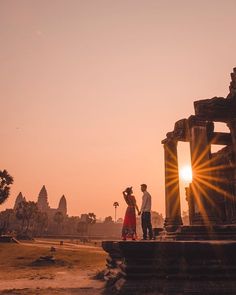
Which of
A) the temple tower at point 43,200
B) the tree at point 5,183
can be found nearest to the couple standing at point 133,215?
the tree at point 5,183

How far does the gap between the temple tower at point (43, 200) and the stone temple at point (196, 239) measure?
533 feet

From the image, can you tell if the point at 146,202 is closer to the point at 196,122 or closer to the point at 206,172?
the point at 206,172

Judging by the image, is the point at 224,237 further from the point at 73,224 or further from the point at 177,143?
the point at 73,224

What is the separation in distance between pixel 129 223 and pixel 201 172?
322 centimetres

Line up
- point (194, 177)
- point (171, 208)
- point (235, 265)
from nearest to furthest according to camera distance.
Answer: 1. point (235, 265)
2. point (194, 177)
3. point (171, 208)

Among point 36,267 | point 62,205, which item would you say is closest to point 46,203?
point 62,205

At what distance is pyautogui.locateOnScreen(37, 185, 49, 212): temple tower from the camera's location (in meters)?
Result: 167

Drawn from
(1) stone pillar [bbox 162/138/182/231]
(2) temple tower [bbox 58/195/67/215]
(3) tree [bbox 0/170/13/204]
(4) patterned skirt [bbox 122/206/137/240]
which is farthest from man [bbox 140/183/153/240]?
(2) temple tower [bbox 58/195/67/215]

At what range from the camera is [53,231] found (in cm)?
12369

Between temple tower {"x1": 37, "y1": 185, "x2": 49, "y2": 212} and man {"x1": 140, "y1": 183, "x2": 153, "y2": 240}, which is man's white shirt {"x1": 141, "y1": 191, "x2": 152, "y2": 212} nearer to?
man {"x1": 140, "y1": 183, "x2": 153, "y2": 240}

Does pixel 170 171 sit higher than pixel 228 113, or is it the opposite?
pixel 228 113

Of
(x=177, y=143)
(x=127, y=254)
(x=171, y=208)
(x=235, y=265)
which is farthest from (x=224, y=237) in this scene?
(x=177, y=143)

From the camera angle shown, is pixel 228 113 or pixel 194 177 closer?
pixel 194 177

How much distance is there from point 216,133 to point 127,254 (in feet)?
32.2
